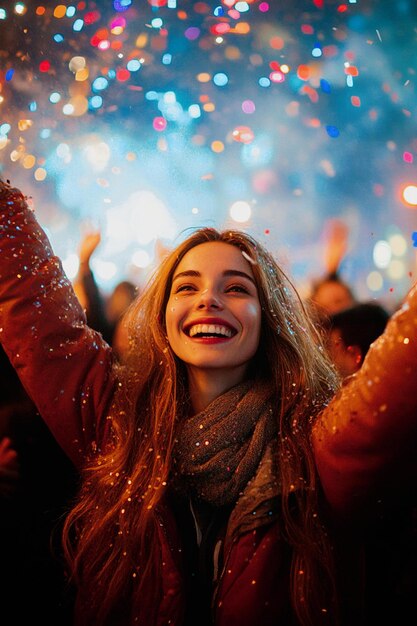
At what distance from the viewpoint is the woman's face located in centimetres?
100

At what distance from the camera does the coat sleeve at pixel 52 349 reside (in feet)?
3.49

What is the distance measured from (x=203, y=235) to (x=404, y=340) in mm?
643

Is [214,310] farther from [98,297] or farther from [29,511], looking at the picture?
[98,297]

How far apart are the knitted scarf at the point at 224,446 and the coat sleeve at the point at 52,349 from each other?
0.22 meters

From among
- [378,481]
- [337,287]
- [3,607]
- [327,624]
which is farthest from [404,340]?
[337,287]

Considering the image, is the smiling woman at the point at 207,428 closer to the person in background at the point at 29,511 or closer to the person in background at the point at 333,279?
the person in background at the point at 29,511

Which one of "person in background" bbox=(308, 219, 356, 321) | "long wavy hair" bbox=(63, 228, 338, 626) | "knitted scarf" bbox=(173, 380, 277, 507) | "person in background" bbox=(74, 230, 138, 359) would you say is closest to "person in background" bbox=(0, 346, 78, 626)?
"long wavy hair" bbox=(63, 228, 338, 626)

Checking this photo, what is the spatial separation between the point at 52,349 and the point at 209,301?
38 cm

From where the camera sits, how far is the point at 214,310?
1.02 m

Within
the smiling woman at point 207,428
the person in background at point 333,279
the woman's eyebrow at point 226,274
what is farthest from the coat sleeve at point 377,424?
the person in background at point 333,279

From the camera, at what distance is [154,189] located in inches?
75.8

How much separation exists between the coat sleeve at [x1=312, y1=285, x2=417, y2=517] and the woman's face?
274 millimetres

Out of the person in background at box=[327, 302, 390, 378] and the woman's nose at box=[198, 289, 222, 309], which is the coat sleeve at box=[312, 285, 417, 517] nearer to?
the woman's nose at box=[198, 289, 222, 309]

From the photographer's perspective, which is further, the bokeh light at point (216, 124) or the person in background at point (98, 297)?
the person in background at point (98, 297)
